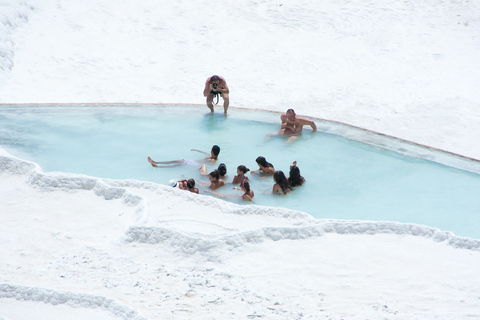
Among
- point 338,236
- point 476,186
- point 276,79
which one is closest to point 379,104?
point 276,79

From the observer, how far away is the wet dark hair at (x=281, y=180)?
7102 mm

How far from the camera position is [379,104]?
10461 mm

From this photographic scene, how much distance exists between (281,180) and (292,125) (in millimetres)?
2139

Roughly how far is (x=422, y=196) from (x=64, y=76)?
8052 millimetres

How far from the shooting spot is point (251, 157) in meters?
8.54

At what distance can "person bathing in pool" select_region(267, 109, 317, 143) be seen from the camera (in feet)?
29.7

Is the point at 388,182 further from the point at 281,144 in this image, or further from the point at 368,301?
the point at 368,301

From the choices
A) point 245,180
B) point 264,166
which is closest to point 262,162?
point 264,166

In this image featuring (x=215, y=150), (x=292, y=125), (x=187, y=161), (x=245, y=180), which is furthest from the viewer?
(x=292, y=125)

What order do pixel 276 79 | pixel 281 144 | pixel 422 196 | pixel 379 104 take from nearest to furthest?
pixel 422 196, pixel 281 144, pixel 379 104, pixel 276 79

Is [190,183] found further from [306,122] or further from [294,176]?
[306,122]

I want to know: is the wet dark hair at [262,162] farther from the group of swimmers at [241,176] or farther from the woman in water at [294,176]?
the woman in water at [294,176]

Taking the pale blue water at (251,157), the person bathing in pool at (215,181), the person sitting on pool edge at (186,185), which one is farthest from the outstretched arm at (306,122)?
the person sitting on pool edge at (186,185)

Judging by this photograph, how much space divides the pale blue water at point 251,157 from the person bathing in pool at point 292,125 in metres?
0.13
